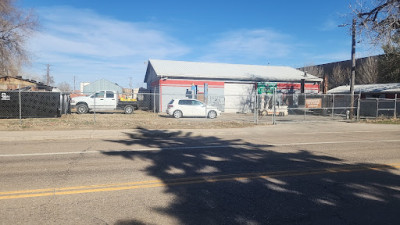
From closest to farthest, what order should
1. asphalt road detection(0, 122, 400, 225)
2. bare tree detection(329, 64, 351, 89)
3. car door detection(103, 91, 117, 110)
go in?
asphalt road detection(0, 122, 400, 225) < car door detection(103, 91, 117, 110) < bare tree detection(329, 64, 351, 89)

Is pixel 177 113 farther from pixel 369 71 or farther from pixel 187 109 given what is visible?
pixel 369 71

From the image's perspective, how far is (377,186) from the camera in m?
5.11

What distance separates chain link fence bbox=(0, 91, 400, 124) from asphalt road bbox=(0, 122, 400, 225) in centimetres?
772

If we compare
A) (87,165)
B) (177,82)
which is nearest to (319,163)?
(87,165)

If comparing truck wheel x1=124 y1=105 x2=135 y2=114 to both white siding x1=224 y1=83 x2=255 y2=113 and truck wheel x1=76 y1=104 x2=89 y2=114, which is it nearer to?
truck wheel x1=76 y1=104 x2=89 y2=114

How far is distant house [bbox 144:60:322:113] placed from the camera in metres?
27.7

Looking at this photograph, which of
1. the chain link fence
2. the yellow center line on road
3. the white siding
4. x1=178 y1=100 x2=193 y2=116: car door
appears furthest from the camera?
the white siding

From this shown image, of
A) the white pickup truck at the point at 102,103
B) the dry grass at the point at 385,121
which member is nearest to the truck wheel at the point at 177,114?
the white pickup truck at the point at 102,103

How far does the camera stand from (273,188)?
495 centimetres

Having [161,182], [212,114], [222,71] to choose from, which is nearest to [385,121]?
[212,114]

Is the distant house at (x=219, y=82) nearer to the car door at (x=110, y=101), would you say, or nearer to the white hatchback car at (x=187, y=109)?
the car door at (x=110, y=101)

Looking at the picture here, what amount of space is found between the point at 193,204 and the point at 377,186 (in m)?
3.48

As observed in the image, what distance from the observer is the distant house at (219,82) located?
27656 millimetres

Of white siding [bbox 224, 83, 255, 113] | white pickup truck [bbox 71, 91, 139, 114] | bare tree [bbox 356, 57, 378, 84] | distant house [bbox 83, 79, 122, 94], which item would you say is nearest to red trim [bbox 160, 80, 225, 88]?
white siding [bbox 224, 83, 255, 113]
